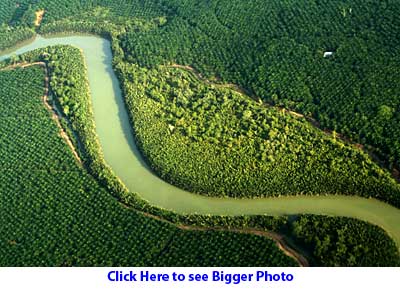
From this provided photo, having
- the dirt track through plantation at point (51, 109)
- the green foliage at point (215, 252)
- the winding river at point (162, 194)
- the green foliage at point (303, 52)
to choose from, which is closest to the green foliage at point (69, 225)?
the green foliage at point (215, 252)

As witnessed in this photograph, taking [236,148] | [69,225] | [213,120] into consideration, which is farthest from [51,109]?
[236,148]

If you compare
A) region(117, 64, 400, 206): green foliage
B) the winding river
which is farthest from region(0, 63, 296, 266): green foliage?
region(117, 64, 400, 206): green foliage

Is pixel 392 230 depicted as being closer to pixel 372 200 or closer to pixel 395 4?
pixel 372 200

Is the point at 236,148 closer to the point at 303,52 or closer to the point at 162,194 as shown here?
the point at 162,194

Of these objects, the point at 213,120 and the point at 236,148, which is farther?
the point at 213,120

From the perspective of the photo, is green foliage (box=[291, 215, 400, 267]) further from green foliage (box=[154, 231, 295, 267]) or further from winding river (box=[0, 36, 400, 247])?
green foliage (box=[154, 231, 295, 267])

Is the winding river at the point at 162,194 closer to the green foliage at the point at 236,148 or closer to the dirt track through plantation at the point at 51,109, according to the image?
the green foliage at the point at 236,148
